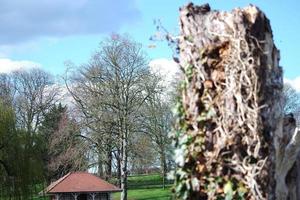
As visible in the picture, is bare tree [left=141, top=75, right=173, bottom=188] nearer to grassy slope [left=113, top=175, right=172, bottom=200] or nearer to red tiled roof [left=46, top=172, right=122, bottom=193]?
grassy slope [left=113, top=175, right=172, bottom=200]

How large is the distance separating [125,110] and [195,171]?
31545 mm

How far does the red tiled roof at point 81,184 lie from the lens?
38.2 meters

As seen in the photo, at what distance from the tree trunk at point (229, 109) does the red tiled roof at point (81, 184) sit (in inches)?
1332

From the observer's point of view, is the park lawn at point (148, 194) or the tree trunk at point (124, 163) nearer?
the tree trunk at point (124, 163)

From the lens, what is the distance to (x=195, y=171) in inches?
180

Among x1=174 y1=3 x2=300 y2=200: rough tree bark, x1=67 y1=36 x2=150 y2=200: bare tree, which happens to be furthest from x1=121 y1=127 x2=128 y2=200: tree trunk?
x1=174 y1=3 x2=300 y2=200: rough tree bark

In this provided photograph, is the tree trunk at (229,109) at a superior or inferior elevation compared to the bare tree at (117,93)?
inferior

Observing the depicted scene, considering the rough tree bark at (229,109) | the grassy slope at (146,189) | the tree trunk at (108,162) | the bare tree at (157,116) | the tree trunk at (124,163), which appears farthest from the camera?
the grassy slope at (146,189)

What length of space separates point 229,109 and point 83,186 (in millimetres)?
34963

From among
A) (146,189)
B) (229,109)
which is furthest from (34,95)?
(229,109)

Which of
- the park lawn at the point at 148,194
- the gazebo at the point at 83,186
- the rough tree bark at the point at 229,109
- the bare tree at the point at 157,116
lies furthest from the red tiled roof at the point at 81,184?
the rough tree bark at the point at 229,109

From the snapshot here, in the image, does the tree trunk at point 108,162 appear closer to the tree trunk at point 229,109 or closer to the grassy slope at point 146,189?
the grassy slope at point 146,189

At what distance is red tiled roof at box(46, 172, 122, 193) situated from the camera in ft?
125

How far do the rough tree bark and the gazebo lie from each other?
33840mm
